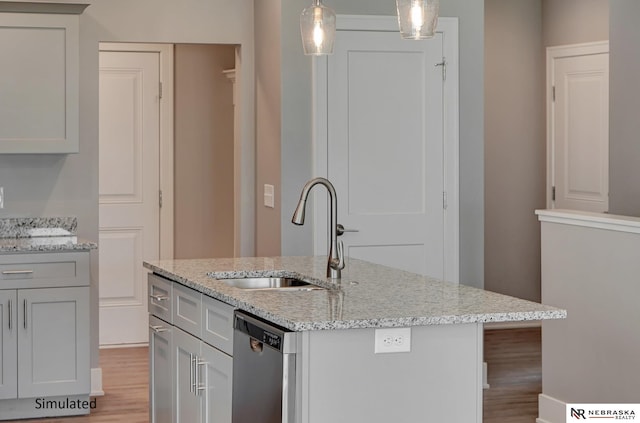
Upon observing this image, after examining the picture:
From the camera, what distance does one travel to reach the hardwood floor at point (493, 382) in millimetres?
5082

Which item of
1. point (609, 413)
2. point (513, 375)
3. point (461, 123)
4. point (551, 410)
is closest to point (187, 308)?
point (609, 413)

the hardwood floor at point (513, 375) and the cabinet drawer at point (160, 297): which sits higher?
the cabinet drawer at point (160, 297)

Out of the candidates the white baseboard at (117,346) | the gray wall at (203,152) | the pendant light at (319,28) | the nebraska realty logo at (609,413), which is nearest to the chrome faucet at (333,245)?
the pendant light at (319,28)

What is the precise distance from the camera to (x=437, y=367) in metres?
2.90

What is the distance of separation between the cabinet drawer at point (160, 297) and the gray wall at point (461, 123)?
128 centimetres

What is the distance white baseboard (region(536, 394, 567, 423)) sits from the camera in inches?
181

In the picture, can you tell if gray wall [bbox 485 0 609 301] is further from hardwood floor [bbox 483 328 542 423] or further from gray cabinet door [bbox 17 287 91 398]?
gray cabinet door [bbox 17 287 91 398]

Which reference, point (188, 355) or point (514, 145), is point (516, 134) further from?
point (188, 355)

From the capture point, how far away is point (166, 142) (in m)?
6.95

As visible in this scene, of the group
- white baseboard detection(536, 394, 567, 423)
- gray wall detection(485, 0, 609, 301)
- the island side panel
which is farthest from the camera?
gray wall detection(485, 0, 609, 301)

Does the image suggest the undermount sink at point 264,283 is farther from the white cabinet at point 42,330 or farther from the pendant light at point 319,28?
the white cabinet at point 42,330

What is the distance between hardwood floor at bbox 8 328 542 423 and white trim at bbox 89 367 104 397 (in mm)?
48

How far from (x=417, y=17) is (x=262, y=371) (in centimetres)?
118

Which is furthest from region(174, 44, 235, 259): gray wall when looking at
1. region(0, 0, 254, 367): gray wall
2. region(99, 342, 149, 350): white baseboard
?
region(0, 0, 254, 367): gray wall
